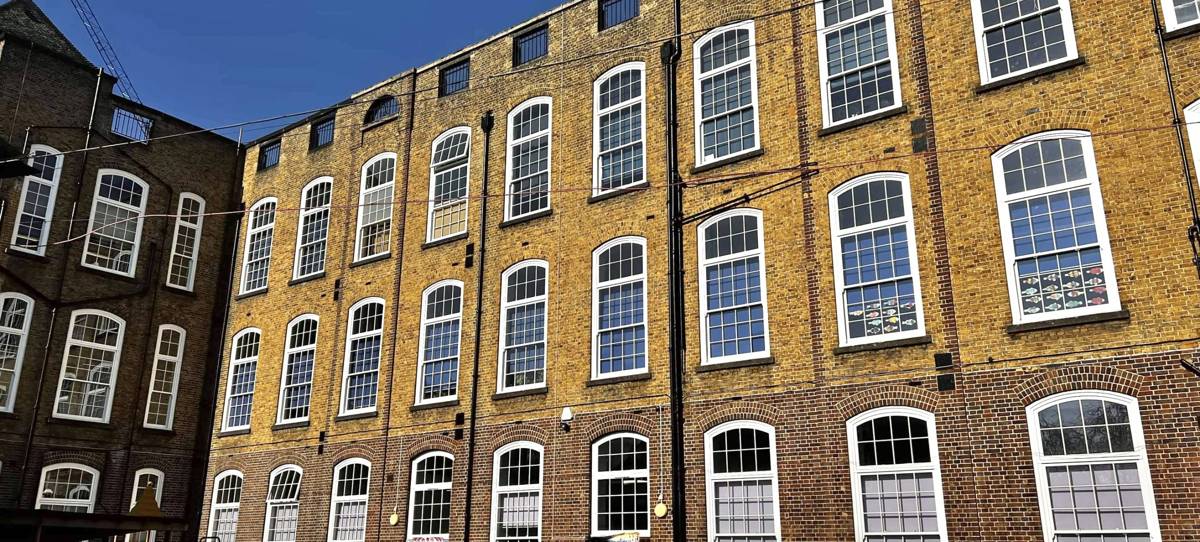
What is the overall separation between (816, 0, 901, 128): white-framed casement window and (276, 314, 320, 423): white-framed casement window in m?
13.5

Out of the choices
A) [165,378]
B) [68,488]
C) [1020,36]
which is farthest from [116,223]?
[1020,36]

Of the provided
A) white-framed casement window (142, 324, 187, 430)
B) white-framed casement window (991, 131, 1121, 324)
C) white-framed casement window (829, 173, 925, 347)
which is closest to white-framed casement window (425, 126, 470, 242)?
white-framed casement window (142, 324, 187, 430)

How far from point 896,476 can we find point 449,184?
1199 cm

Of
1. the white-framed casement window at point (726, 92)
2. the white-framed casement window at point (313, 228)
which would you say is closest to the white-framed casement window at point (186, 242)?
the white-framed casement window at point (313, 228)

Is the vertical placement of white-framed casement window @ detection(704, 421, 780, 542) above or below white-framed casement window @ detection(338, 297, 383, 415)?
below

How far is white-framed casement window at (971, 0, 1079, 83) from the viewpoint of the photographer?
1293 centimetres

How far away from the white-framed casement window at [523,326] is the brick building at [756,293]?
6 centimetres

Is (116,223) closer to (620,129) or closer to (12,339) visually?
(12,339)

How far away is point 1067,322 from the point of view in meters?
11.8

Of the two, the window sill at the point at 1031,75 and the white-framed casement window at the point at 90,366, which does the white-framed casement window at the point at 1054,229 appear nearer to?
the window sill at the point at 1031,75

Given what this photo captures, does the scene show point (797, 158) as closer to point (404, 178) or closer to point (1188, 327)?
point (1188, 327)

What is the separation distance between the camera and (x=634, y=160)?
1723cm

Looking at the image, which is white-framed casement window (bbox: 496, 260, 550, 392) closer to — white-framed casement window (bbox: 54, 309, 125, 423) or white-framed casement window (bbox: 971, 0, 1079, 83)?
white-framed casement window (bbox: 971, 0, 1079, 83)

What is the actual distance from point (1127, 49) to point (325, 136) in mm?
18953
